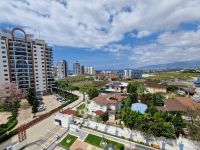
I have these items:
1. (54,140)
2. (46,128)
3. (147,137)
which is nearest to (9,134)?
(46,128)

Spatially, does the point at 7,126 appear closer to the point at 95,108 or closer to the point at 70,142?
the point at 70,142

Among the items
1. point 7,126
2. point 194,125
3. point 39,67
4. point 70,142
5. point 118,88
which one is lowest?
point 70,142

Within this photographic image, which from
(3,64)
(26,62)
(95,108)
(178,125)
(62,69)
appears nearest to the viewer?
(178,125)

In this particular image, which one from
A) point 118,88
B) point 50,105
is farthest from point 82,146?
point 118,88

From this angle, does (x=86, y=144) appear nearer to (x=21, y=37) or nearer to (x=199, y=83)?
(x=21, y=37)

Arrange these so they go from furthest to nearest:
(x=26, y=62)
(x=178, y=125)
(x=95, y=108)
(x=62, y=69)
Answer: (x=62, y=69)
(x=26, y=62)
(x=95, y=108)
(x=178, y=125)

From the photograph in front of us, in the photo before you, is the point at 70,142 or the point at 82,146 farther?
the point at 70,142

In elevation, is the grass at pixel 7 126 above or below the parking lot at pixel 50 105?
below

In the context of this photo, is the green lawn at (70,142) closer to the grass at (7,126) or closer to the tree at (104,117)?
the tree at (104,117)

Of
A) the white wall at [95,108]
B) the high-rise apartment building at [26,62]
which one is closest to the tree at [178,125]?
the white wall at [95,108]
